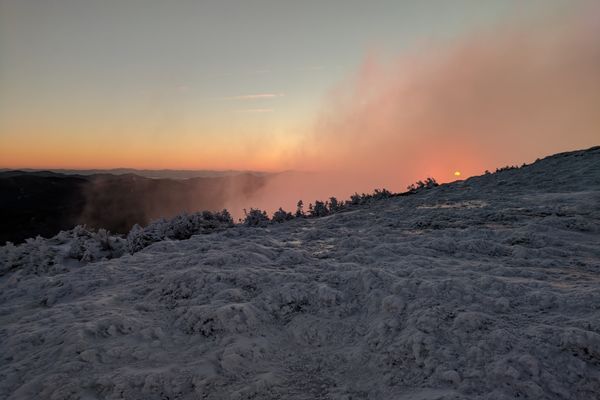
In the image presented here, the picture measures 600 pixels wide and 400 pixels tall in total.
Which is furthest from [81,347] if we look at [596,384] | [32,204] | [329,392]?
[32,204]

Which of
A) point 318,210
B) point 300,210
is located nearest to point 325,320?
point 300,210

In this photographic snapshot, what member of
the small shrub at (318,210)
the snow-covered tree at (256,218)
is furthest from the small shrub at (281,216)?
the small shrub at (318,210)

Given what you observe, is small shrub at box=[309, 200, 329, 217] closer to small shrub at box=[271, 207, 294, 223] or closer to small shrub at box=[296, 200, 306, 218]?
small shrub at box=[296, 200, 306, 218]

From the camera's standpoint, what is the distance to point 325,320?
491cm

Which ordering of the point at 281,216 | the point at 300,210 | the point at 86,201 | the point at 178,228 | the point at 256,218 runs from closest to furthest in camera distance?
the point at 178,228, the point at 256,218, the point at 281,216, the point at 300,210, the point at 86,201

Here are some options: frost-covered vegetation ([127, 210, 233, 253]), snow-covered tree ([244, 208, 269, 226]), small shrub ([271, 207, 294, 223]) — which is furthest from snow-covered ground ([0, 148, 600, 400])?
small shrub ([271, 207, 294, 223])

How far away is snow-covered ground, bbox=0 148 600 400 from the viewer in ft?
11.9

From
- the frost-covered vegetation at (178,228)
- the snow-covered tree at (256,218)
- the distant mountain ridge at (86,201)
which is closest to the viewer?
the frost-covered vegetation at (178,228)

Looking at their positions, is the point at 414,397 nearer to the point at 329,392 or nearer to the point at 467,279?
the point at 329,392

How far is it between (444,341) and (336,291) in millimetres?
1753

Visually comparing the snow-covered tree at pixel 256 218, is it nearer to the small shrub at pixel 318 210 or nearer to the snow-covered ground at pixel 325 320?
the small shrub at pixel 318 210

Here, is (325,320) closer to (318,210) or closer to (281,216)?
(281,216)

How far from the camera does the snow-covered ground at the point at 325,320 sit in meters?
3.63

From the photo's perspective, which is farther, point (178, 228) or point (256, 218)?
point (256, 218)
